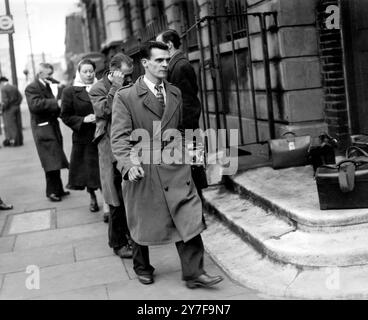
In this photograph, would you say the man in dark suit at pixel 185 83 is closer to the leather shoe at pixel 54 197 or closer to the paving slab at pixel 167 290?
the paving slab at pixel 167 290

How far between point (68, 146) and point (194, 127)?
9.96 meters

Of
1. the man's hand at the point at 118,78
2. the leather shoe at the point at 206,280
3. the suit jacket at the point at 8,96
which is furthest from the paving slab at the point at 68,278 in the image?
the suit jacket at the point at 8,96

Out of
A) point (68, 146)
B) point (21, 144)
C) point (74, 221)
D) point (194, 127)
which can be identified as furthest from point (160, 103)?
point (21, 144)

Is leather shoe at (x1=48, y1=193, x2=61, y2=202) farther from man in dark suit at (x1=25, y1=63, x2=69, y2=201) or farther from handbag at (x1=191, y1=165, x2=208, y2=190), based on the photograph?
handbag at (x1=191, y1=165, x2=208, y2=190)

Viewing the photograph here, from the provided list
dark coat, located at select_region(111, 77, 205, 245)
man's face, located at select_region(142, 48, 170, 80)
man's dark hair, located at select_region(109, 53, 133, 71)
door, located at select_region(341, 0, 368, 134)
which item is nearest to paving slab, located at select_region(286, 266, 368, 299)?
dark coat, located at select_region(111, 77, 205, 245)

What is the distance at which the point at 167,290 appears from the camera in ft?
14.7

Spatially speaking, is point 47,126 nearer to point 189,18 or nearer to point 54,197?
point 54,197

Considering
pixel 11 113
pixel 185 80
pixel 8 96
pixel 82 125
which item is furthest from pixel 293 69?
pixel 8 96

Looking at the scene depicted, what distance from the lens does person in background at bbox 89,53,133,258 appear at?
5.35m

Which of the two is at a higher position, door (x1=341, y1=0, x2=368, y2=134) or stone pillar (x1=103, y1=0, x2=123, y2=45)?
stone pillar (x1=103, y1=0, x2=123, y2=45)

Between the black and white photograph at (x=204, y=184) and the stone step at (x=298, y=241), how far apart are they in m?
0.01

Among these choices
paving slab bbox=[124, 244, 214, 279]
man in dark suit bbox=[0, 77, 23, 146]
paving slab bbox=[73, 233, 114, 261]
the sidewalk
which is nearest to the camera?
the sidewalk

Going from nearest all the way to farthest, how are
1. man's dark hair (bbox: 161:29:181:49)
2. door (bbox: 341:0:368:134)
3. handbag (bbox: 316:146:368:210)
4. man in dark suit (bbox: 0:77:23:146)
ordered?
1. handbag (bbox: 316:146:368:210)
2. man's dark hair (bbox: 161:29:181:49)
3. door (bbox: 341:0:368:134)
4. man in dark suit (bbox: 0:77:23:146)

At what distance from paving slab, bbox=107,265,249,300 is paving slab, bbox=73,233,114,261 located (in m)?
0.94
